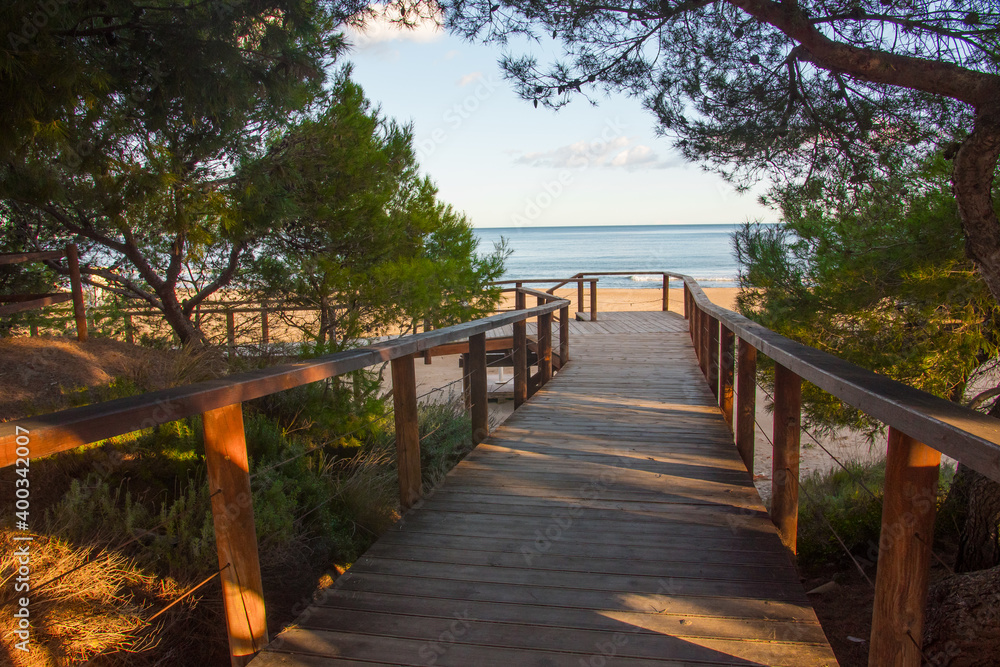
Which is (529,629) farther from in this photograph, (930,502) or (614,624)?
(930,502)

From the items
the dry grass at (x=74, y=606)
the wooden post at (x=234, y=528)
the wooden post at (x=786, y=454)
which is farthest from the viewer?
the wooden post at (x=786, y=454)

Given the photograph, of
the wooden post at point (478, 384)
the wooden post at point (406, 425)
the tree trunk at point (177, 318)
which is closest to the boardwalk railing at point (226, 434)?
the wooden post at point (406, 425)

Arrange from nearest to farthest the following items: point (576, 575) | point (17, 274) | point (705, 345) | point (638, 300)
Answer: point (576, 575), point (17, 274), point (705, 345), point (638, 300)

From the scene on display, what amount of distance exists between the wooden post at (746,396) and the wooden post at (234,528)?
2.57 meters

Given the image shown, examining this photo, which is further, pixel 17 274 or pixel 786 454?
pixel 17 274

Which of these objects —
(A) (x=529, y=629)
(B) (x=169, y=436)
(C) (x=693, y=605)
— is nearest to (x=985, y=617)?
(C) (x=693, y=605)

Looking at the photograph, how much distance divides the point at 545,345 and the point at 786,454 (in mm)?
4339

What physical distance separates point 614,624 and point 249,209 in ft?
14.1

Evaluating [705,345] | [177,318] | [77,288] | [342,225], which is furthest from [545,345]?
[77,288]

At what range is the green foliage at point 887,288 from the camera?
4105mm

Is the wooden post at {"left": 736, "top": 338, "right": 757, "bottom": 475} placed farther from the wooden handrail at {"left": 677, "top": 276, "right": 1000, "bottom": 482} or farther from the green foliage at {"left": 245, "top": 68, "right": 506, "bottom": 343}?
the green foliage at {"left": 245, "top": 68, "right": 506, "bottom": 343}

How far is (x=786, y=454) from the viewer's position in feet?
8.43

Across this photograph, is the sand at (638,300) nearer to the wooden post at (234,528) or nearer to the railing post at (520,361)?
the railing post at (520,361)

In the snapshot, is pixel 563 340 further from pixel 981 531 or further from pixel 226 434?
pixel 226 434
